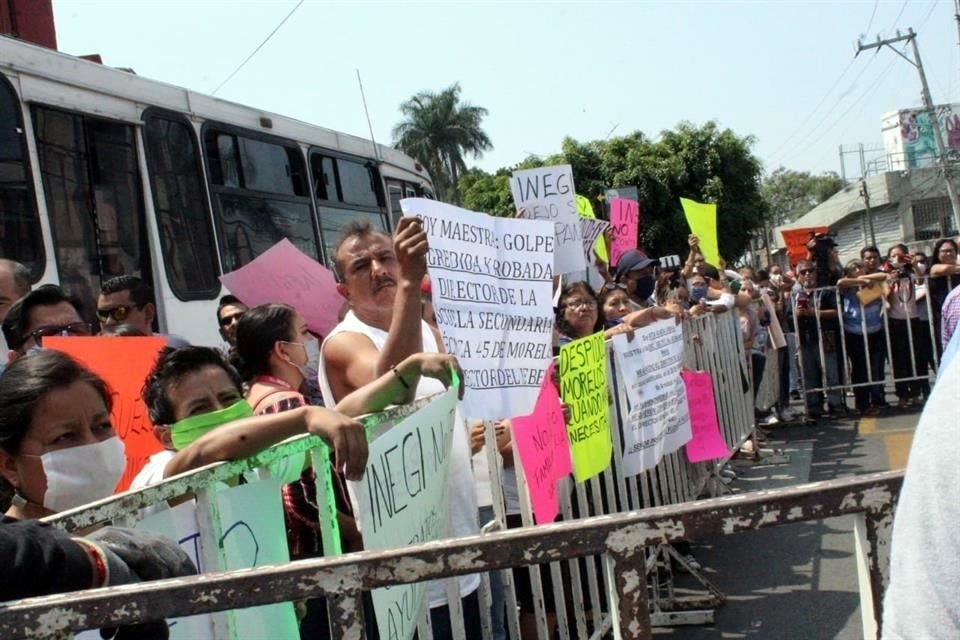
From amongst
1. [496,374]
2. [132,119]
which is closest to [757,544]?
[496,374]

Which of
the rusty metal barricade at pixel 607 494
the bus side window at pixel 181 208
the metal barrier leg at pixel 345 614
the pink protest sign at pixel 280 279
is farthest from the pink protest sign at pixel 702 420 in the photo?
the metal barrier leg at pixel 345 614

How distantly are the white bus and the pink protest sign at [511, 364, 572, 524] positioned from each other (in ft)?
11.6

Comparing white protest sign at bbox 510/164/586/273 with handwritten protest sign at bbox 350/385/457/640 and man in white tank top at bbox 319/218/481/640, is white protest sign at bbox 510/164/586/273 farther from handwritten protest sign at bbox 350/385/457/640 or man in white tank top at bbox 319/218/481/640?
handwritten protest sign at bbox 350/385/457/640

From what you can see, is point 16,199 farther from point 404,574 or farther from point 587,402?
point 404,574

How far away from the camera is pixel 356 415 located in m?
2.96

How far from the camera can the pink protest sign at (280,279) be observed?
18.5 ft

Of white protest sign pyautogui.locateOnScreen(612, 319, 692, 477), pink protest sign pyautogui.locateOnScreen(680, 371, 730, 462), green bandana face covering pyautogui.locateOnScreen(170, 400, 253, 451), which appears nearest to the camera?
green bandana face covering pyautogui.locateOnScreen(170, 400, 253, 451)

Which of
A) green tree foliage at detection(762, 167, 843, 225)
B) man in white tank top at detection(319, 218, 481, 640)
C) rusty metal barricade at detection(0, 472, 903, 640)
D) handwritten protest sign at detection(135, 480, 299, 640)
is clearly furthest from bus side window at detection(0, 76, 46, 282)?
green tree foliage at detection(762, 167, 843, 225)

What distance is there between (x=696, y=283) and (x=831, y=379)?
8.24 feet

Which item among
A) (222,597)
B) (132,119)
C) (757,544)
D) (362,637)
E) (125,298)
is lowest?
(757,544)

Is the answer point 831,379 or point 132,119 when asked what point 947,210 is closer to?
point 831,379

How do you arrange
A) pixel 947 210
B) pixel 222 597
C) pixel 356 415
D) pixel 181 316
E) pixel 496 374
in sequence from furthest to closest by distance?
1. pixel 947 210
2. pixel 181 316
3. pixel 496 374
4. pixel 356 415
5. pixel 222 597

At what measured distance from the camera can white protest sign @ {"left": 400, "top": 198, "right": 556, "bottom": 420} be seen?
3395 millimetres

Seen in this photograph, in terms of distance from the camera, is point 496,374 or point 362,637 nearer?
point 362,637
